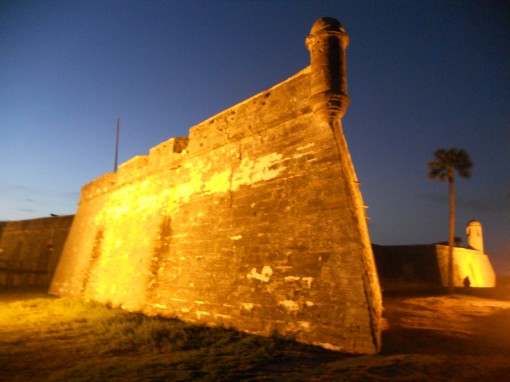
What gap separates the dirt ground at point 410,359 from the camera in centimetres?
366

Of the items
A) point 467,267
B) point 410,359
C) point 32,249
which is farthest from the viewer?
point 467,267

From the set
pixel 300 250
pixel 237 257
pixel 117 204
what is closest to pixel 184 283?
pixel 237 257

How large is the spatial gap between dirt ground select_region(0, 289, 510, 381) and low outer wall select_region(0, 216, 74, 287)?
13739 mm

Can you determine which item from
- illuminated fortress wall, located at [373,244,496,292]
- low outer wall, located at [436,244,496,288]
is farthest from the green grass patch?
low outer wall, located at [436,244,496,288]

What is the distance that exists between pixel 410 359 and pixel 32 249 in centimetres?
2152

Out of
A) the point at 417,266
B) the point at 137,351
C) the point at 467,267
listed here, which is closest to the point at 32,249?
the point at 137,351

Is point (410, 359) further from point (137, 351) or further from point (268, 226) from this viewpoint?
point (137, 351)

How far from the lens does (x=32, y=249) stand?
774 inches

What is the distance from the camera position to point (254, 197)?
6984mm

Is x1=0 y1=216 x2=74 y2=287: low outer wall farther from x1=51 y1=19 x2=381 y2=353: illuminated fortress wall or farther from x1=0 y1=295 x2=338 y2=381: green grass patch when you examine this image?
x1=0 y1=295 x2=338 y2=381: green grass patch

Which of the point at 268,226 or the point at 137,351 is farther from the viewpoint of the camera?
the point at 268,226

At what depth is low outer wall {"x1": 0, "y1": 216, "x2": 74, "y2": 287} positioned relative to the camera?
18.5 m

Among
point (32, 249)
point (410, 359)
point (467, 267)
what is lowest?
point (410, 359)

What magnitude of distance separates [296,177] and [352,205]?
4.14 feet
